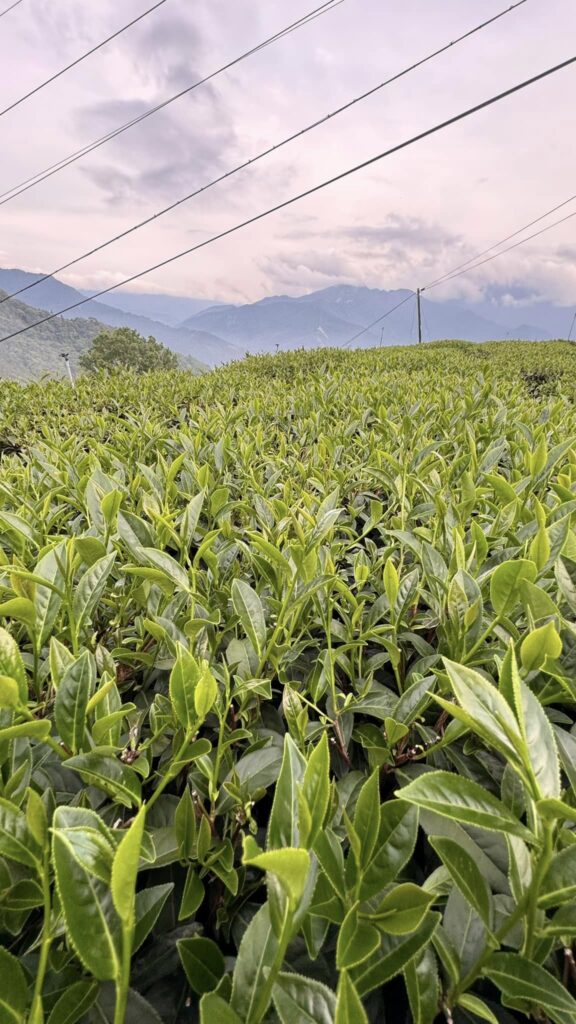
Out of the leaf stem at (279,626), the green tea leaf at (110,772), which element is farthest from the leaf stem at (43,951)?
the leaf stem at (279,626)

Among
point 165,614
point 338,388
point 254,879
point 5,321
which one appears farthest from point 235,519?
point 5,321

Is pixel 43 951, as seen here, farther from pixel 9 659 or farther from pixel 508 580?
pixel 508 580

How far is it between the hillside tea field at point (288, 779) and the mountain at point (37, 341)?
160 m

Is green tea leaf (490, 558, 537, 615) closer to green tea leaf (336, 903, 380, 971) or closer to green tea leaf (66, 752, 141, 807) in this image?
green tea leaf (336, 903, 380, 971)

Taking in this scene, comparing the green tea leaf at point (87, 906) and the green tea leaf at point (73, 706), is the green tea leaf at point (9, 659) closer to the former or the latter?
the green tea leaf at point (73, 706)

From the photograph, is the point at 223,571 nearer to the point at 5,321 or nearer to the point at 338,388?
the point at 338,388

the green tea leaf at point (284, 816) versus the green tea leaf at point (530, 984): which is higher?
the green tea leaf at point (284, 816)

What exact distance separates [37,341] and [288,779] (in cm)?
19815

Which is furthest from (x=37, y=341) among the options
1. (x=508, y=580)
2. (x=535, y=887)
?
(x=535, y=887)

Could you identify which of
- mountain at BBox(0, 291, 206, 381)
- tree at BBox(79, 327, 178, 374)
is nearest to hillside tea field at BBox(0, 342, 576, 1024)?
tree at BBox(79, 327, 178, 374)

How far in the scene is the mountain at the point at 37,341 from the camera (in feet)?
506

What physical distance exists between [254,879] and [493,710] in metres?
0.50

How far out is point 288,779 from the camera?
23.8 inches

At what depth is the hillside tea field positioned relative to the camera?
1.78ft
